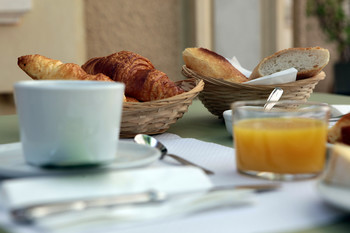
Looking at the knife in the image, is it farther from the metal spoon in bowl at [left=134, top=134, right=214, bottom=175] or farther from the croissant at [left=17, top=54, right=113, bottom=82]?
the croissant at [left=17, top=54, right=113, bottom=82]

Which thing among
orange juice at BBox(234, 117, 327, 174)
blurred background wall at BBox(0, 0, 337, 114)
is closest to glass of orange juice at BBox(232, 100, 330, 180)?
orange juice at BBox(234, 117, 327, 174)

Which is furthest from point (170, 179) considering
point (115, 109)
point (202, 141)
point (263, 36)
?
point (263, 36)

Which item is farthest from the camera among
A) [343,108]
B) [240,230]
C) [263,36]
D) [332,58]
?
[332,58]

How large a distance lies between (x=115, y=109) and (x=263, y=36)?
3255mm

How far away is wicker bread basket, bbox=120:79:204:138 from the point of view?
851 mm

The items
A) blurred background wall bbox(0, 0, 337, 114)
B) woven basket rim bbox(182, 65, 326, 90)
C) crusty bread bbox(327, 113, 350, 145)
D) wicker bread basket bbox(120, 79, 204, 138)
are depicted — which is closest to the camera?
crusty bread bbox(327, 113, 350, 145)

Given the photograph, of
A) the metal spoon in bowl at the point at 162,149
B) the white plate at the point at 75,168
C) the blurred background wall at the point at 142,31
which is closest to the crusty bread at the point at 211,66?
the metal spoon in bowl at the point at 162,149

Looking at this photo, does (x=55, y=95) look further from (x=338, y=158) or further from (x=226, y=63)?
(x=226, y=63)

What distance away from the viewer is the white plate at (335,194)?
0.44 metres

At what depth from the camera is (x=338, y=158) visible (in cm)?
49

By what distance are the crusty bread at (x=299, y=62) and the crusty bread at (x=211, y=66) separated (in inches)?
2.3

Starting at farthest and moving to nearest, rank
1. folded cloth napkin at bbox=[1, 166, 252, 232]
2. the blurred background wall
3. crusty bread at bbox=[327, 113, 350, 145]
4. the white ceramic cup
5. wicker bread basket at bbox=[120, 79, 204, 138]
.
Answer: the blurred background wall → wicker bread basket at bbox=[120, 79, 204, 138] → crusty bread at bbox=[327, 113, 350, 145] → the white ceramic cup → folded cloth napkin at bbox=[1, 166, 252, 232]

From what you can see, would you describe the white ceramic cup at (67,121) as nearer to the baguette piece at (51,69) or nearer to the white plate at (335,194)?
the white plate at (335,194)

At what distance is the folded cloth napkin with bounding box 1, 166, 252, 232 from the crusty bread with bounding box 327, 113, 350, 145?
0.25 metres
